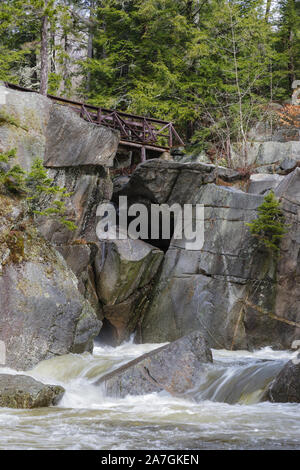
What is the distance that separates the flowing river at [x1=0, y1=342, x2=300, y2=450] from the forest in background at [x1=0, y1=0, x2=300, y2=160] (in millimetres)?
14086

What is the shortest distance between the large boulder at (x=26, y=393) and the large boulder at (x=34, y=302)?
6.02 feet

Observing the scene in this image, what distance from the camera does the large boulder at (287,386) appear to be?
7781mm

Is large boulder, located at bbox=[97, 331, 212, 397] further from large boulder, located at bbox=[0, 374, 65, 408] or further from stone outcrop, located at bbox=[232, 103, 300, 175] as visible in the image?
stone outcrop, located at bbox=[232, 103, 300, 175]

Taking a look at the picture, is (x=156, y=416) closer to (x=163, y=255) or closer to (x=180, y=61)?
(x=163, y=255)

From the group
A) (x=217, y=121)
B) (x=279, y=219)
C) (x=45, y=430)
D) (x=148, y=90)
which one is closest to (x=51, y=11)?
(x=148, y=90)

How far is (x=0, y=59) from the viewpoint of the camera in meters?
21.4

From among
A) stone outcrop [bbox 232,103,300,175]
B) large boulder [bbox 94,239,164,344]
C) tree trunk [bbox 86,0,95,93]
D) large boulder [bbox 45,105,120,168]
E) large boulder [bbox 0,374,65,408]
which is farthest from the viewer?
tree trunk [bbox 86,0,95,93]

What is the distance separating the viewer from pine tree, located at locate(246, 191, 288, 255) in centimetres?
1416

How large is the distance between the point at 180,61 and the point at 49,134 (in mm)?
10969

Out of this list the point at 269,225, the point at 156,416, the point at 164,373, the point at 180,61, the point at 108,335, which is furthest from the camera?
the point at 180,61

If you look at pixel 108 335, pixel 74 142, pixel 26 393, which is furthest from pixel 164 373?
pixel 74 142

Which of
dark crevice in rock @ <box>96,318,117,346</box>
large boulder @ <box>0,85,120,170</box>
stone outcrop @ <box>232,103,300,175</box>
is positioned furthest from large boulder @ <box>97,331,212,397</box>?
stone outcrop @ <box>232,103,300,175</box>

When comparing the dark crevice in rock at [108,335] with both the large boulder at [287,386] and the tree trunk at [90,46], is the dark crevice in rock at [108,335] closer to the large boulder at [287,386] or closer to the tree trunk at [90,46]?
the large boulder at [287,386]

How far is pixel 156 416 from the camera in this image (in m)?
7.07
